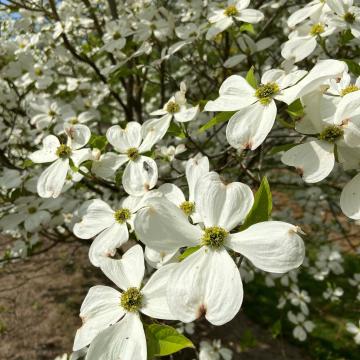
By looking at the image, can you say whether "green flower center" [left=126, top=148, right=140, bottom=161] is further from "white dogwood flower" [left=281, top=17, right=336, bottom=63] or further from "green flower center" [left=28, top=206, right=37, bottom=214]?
"green flower center" [left=28, top=206, right=37, bottom=214]

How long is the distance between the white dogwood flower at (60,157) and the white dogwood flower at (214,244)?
0.41m

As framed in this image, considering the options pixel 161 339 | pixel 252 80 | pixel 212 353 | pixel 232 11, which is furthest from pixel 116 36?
pixel 212 353

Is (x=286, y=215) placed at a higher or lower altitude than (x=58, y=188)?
lower

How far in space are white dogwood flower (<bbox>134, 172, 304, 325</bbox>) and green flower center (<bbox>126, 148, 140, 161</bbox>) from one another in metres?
0.34

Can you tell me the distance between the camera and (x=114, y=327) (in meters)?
0.72

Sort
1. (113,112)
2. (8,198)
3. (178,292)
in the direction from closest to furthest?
(178,292)
(8,198)
(113,112)

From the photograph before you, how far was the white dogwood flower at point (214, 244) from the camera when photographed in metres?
0.64

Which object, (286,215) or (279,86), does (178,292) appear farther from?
(286,215)

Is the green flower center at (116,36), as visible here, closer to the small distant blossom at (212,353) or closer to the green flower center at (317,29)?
the green flower center at (317,29)

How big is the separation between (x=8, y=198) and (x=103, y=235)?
0.74m

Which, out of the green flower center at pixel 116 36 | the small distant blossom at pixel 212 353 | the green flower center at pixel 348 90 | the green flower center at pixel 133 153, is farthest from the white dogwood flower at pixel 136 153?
the small distant blossom at pixel 212 353

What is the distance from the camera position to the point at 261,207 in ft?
2.32

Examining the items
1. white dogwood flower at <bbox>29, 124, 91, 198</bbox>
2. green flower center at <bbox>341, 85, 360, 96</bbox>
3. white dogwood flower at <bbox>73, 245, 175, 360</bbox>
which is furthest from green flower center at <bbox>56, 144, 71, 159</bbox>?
green flower center at <bbox>341, 85, 360, 96</bbox>

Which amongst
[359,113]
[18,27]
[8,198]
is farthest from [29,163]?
[18,27]
